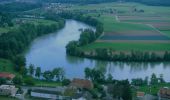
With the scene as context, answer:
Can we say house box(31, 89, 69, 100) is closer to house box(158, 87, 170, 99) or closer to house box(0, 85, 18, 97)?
house box(0, 85, 18, 97)

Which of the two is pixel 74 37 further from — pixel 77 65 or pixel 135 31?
pixel 77 65

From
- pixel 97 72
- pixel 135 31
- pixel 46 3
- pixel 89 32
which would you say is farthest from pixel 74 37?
pixel 46 3

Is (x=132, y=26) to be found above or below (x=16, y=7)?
below

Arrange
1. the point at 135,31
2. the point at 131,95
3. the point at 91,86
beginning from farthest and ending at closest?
the point at 135,31, the point at 91,86, the point at 131,95

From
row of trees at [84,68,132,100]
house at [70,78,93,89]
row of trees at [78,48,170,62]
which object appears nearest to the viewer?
row of trees at [84,68,132,100]

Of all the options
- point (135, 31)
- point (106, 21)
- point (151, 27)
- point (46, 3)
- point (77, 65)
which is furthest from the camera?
point (46, 3)

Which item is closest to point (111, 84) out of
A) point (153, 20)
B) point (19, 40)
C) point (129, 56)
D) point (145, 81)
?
point (145, 81)

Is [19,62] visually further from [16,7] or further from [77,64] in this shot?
[16,7]

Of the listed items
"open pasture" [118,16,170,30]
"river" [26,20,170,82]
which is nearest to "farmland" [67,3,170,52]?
"open pasture" [118,16,170,30]

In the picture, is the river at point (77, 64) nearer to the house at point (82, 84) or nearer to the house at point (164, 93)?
the house at point (82, 84)
